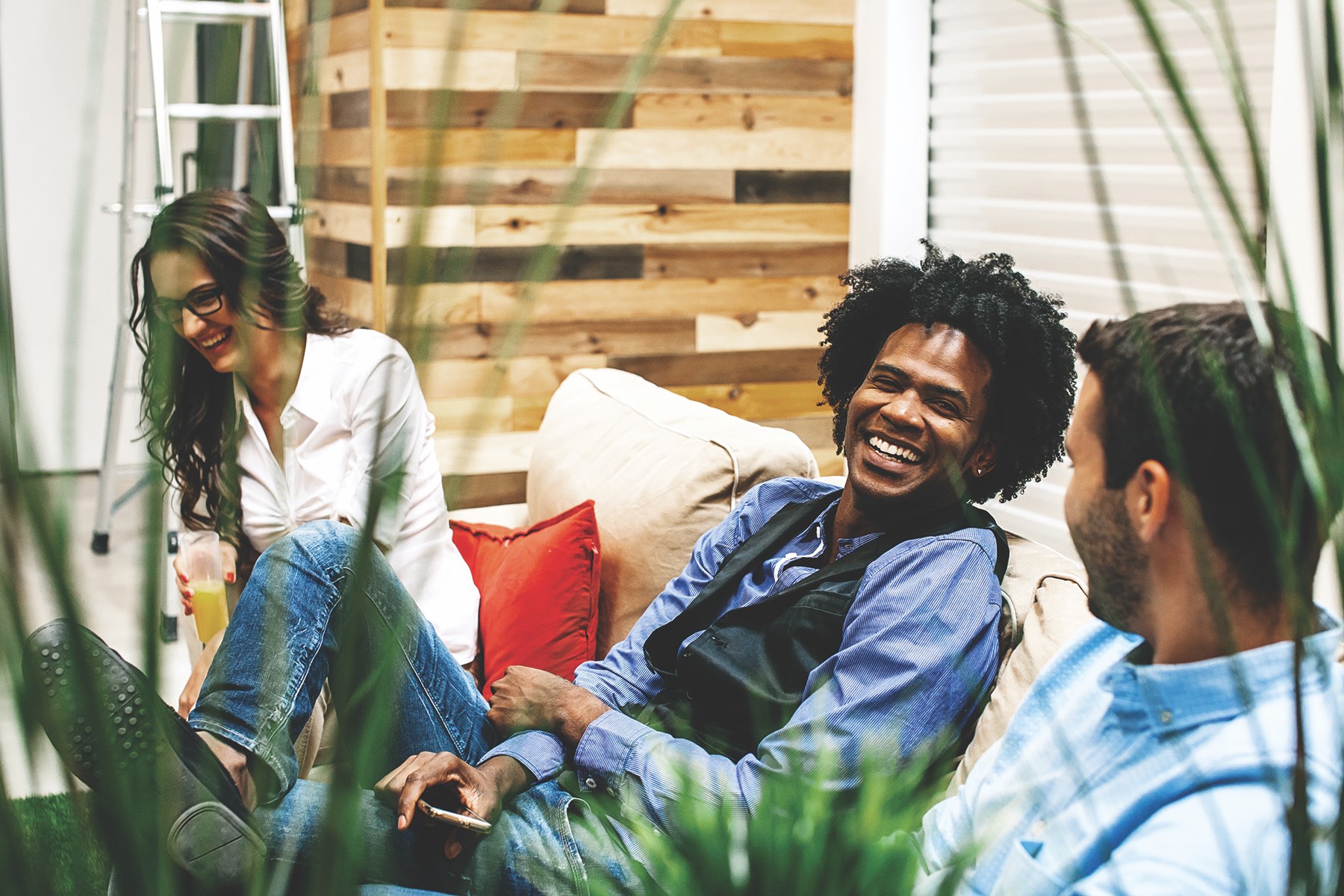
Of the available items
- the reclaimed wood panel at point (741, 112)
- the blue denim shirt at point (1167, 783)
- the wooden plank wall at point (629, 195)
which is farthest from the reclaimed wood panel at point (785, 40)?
the blue denim shirt at point (1167, 783)

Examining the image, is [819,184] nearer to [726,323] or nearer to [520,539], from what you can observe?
[726,323]

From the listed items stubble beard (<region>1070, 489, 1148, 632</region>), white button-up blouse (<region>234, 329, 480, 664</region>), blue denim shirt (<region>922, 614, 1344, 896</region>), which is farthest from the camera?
white button-up blouse (<region>234, 329, 480, 664</region>)

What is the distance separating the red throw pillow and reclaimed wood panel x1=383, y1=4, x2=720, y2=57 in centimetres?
126

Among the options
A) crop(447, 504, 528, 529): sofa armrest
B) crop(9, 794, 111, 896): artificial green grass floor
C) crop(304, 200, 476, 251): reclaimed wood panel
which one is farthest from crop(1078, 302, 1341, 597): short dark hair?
crop(304, 200, 476, 251): reclaimed wood panel

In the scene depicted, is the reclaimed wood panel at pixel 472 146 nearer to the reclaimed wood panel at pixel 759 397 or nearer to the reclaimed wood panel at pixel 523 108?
the reclaimed wood panel at pixel 523 108

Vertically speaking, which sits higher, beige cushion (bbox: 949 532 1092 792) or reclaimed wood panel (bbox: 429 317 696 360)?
reclaimed wood panel (bbox: 429 317 696 360)

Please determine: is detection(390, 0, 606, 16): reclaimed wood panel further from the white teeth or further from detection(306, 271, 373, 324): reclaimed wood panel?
the white teeth

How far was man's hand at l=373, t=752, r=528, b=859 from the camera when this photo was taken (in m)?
1.69

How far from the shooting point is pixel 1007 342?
1.97 meters

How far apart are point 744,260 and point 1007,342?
1.89 metres

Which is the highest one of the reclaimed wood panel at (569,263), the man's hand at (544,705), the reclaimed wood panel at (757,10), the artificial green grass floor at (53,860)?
the reclaimed wood panel at (757,10)

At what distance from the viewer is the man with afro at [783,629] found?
1696 millimetres

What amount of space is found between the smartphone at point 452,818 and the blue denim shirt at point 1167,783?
68 centimetres

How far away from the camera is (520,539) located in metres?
2.62
